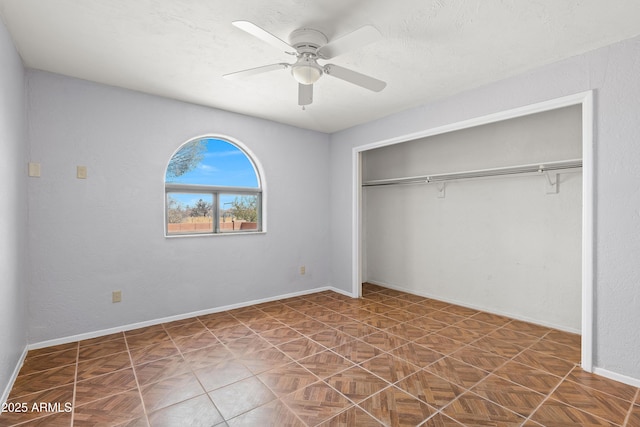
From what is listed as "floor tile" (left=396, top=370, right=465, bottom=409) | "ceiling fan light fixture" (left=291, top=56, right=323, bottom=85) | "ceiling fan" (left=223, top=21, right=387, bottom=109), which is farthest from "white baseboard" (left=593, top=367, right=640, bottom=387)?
"ceiling fan light fixture" (left=291, top=56, right=323, bottom=85)

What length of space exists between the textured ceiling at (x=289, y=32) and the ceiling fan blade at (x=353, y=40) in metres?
0.18

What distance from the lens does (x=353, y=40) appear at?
1.87 metres

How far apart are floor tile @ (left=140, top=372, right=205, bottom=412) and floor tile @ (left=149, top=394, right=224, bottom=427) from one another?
0.06 meters

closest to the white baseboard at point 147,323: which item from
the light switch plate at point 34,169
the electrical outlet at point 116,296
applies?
the electrical outlet at point 116,296

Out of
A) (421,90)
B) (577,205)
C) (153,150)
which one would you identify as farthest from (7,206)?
(577,205)

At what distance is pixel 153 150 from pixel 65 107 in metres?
0.78

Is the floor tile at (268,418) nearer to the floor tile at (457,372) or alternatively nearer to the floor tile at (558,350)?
the floor tile at (457,372)

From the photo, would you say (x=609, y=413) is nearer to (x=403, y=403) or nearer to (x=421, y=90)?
(x=403, y=403)

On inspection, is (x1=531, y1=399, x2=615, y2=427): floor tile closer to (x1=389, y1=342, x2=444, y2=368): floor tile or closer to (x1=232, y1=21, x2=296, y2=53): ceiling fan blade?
(x1=389, y1=342, x2=444, y2=368): floor tile

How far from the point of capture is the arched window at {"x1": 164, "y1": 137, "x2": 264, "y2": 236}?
143 inches

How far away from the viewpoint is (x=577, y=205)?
123 inches

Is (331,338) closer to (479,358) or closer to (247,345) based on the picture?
(247,345)

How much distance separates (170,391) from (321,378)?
1.02 m

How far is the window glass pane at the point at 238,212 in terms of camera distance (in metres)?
3.98
